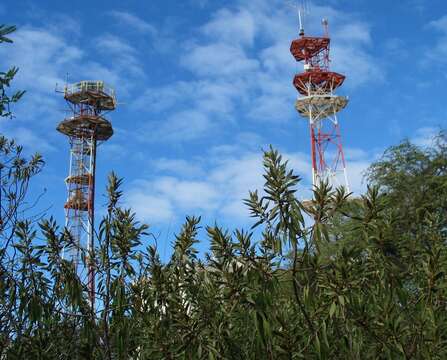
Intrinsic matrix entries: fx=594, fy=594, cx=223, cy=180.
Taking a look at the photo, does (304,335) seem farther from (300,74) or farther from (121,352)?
(300,74)

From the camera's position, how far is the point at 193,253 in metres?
6.30

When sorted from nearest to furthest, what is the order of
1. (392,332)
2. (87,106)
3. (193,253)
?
(392,332)
(193,253)
(87,106)

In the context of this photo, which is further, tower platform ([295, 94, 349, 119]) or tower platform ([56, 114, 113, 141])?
tower platform ([295, 94, 349, 119])

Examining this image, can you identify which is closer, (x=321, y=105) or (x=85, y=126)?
(x=85, y=126)

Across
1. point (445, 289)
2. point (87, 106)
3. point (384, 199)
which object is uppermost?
point (87, 106)

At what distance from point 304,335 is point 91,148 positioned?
110ft

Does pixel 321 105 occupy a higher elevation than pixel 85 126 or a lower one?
higher

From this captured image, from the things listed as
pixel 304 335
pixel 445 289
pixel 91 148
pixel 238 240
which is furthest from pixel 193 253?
pixel 91 148

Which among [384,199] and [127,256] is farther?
[127,256]

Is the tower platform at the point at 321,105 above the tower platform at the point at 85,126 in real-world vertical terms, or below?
above

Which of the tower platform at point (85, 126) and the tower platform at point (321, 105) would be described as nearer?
the tower platform at point (85, 126)

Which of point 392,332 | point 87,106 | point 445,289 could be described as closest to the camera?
point 392,332

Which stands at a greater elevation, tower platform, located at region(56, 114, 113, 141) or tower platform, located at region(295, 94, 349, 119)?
tower platform, located at region(295, 94, 349, 119)

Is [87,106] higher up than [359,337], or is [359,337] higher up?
[87,106]
